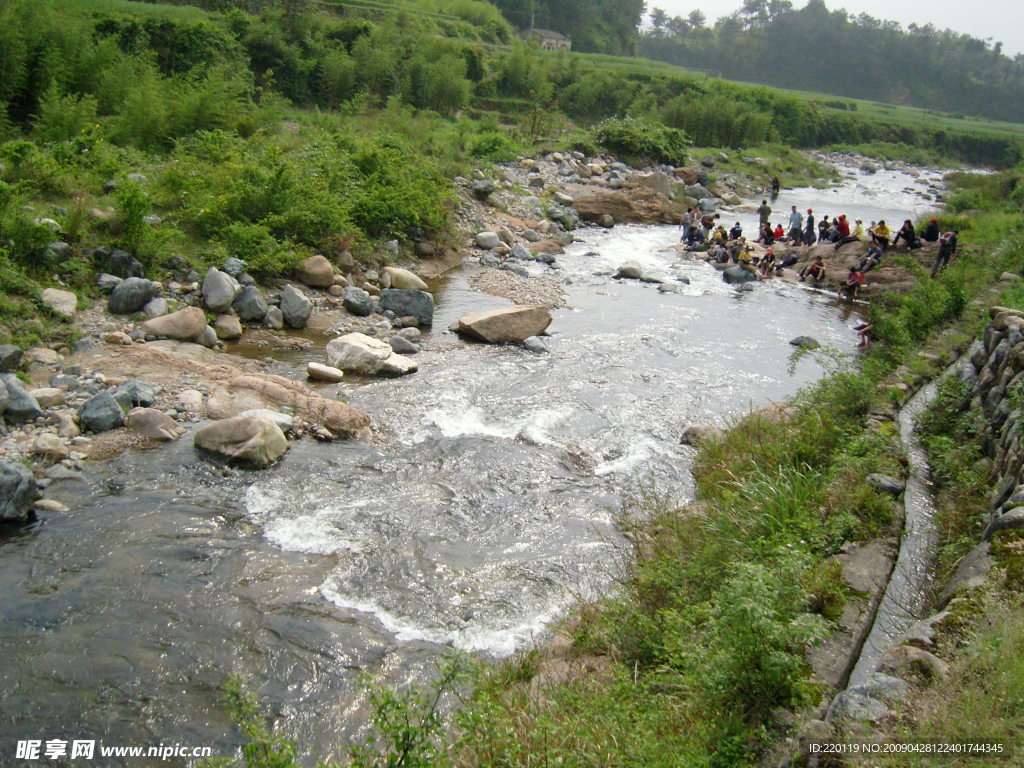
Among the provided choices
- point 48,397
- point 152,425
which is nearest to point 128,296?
point 48,397

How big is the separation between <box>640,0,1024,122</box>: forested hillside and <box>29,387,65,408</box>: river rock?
134 metres

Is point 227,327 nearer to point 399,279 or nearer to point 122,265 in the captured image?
point 122,265

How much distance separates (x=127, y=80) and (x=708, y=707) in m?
22.4

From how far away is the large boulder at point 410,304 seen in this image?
14.3 meters

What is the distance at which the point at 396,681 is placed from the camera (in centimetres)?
566

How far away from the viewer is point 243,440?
27.9 feet

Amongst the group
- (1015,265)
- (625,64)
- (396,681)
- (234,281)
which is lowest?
(396,681)

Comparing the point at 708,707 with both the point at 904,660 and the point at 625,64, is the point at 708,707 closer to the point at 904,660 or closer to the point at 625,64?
the point at 904,660

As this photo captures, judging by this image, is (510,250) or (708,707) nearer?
(708,707)

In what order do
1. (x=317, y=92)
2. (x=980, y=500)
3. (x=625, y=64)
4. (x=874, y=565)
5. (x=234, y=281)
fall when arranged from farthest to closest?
(x=625, y=64)
(x=317, y=92)
(x=234, y=281)
(x=980, y=500)
(x=874, y=565)

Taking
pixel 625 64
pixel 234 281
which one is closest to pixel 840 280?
pixel 234 281

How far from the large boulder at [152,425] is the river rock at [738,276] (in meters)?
16.4

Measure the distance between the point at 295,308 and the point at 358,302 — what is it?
1.42 m

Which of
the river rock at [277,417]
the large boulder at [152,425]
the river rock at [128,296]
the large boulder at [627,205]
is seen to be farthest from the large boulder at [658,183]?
the large boulder at [152,425]
